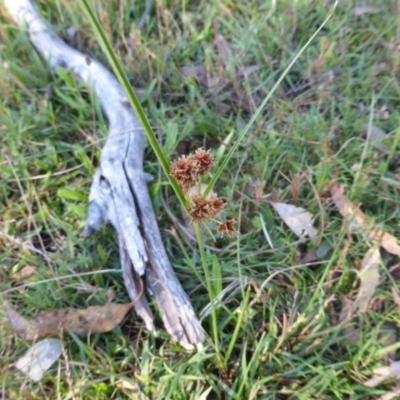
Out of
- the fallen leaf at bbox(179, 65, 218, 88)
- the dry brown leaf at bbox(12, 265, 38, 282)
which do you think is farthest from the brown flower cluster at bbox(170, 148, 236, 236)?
the fallen leaf at bbox(179, 65, 218, 88)

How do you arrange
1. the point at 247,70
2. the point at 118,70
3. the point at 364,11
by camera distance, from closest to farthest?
1. the point at 118,70
2. the point at 247,70
3. the point at 364,11

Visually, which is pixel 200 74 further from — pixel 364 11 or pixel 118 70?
pixel 118 70

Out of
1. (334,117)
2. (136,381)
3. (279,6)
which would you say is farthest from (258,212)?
(279,6)

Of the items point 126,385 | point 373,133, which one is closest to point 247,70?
point 373,133

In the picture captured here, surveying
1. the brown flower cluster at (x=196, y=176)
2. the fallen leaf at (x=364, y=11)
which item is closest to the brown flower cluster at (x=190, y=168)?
the brown flower cluster at (x=196, y=176)

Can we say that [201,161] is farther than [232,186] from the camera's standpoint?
No

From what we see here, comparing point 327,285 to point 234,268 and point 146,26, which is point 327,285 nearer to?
point 234,268

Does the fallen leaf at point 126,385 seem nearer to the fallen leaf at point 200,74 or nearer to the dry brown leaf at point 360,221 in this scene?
the dry brown leaf at point 360,221
